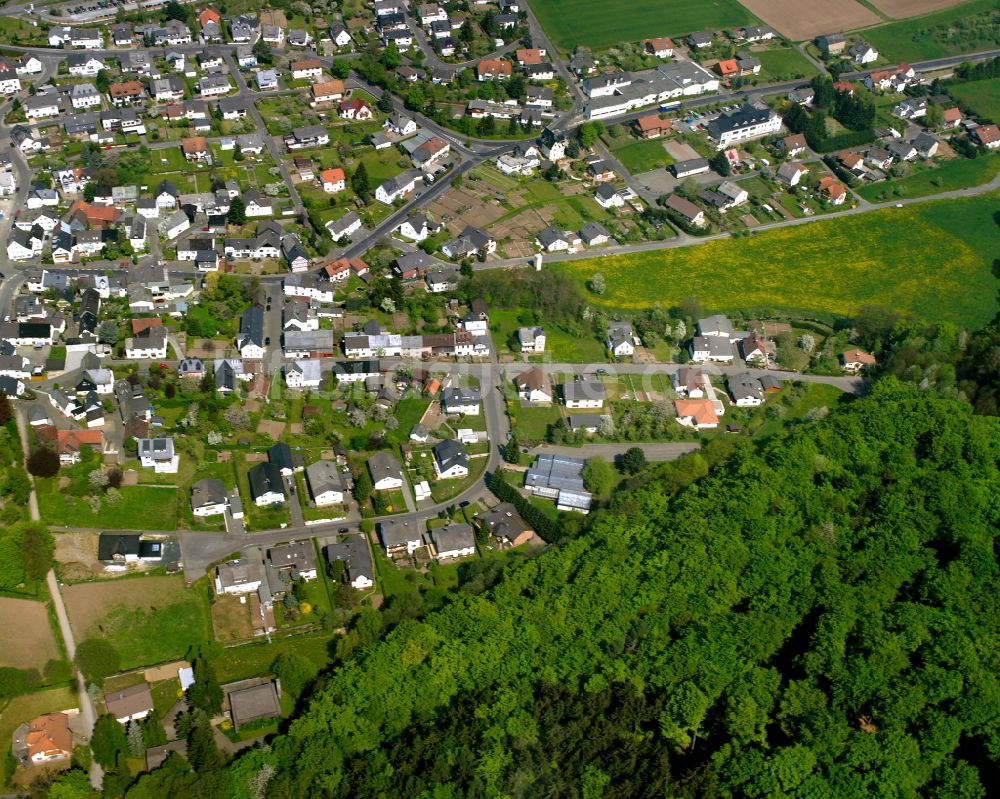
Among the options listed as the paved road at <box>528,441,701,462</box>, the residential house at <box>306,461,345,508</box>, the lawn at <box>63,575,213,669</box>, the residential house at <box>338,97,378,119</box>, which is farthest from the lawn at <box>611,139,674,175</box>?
the lawn at <box>63,575,213,669</box>

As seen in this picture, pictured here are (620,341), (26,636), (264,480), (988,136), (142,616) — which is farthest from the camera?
(988,136)

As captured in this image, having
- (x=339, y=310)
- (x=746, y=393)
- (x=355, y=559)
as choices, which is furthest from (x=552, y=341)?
(x=355, y=559)

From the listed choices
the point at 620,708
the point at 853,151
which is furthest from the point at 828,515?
the point at 853,151

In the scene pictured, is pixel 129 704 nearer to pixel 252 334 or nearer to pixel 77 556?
pixel 77 556

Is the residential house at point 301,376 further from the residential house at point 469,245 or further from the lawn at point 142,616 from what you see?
the residential house at point 469,245

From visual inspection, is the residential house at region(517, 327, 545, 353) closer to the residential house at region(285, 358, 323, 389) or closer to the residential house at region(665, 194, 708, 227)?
the residential house at region(285, 358, 323, 389)

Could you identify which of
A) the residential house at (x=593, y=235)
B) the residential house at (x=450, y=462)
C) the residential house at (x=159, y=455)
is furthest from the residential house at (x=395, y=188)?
the residential house at (x=159, y=455)

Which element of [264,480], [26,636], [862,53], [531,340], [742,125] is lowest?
[26,636]
